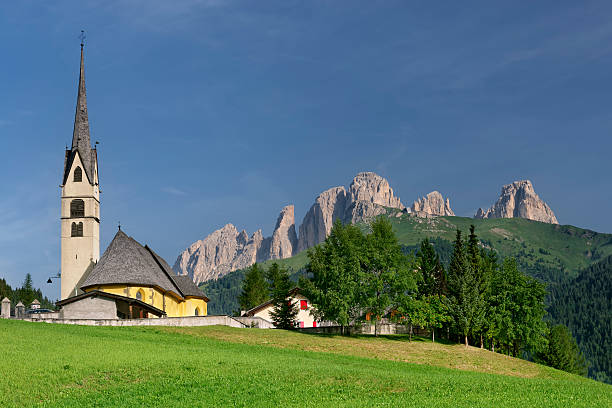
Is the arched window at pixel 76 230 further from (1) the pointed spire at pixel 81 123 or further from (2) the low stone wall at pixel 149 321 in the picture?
(2) the low stone wall at pixel 149 321

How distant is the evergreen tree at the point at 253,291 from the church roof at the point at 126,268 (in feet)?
70.1

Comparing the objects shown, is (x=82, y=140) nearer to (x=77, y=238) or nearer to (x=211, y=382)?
(x=77, y=238)

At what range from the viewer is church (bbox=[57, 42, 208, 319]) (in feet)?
217

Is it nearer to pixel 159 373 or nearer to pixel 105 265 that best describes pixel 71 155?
pixel 105 265

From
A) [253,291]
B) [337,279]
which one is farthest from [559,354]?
[337,279]

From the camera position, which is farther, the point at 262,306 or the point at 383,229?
the point at 262,306

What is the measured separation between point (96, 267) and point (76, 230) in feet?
38.8

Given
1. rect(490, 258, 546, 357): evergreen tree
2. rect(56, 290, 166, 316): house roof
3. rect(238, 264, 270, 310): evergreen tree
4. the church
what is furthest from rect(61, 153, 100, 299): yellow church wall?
rect(490, 258, 546, 357): evergreen tree

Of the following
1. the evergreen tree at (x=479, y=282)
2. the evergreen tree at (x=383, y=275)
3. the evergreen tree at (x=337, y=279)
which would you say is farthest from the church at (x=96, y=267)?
the evergreen tree at (x=479, y=282)

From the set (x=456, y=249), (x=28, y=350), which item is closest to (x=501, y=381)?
(x=28, y=350)

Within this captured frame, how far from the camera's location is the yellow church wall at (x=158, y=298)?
230 feet

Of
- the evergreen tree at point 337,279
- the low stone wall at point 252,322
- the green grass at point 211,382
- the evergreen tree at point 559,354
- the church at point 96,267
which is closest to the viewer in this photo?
the green grass at point 211,382

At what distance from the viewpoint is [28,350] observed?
36.6 m

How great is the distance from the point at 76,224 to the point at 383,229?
39.3 m
